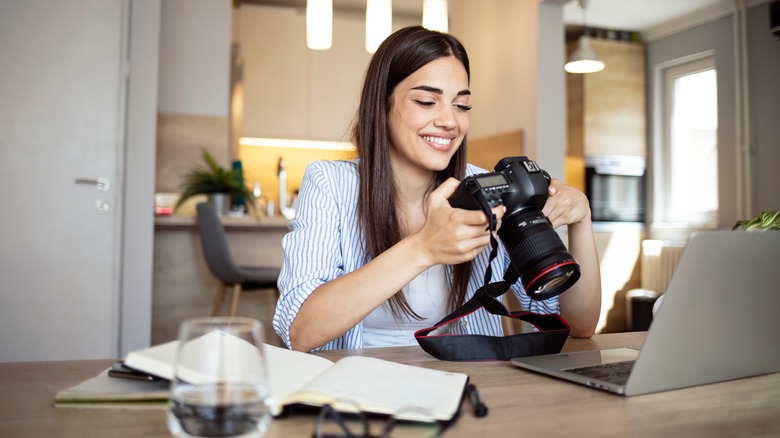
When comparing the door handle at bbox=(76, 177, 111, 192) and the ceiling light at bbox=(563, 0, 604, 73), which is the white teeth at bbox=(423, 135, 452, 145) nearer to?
the door handle at bbox=(76, 177, 111, 192)

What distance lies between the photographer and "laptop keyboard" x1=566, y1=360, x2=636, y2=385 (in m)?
0.74

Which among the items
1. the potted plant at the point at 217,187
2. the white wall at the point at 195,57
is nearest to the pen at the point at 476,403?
the potted plant at the point at 217,187

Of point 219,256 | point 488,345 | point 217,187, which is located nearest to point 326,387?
point 488,345

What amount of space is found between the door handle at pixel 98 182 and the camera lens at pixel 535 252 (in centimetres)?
227

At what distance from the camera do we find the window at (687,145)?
15.4ft

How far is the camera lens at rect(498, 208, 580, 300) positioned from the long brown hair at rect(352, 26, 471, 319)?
402 mm

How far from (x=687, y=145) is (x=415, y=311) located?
4.30 m

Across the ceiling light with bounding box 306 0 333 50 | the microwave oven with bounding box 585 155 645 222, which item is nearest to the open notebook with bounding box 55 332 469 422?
the ceiling light with bounding box 306 0 333 50

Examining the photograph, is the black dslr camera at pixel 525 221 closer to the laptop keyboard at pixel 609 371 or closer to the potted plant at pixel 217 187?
the laptop keyboard at pixel 609 371

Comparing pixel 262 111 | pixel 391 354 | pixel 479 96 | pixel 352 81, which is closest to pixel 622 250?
pixel 479 96

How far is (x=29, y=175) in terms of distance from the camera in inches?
103

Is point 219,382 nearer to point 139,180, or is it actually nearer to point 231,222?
point 139,180

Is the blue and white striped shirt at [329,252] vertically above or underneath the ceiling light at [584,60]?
underneath

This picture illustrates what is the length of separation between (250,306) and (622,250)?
2.96 m
